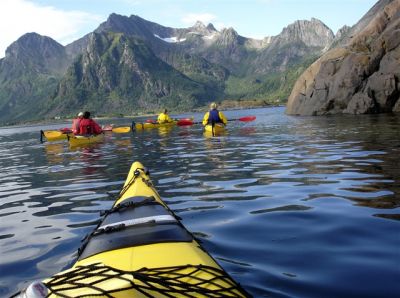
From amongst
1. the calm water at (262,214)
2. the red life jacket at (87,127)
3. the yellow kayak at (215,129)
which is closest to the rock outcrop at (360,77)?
the yellow kayak at (215,129)

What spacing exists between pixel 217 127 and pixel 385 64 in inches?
832

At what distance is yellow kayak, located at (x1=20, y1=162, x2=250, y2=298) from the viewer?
306 centimetres

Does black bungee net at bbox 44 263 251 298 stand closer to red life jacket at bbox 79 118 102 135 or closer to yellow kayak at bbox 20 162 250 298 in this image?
yellow kayak at bbox 20 162 250 298

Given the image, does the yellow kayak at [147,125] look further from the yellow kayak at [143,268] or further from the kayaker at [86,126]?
the yellow kayak at [143,268]

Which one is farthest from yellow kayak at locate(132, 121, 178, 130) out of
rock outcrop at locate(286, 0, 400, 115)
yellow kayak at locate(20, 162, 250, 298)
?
yellow kayak at locate(20, 162, 250, 298)

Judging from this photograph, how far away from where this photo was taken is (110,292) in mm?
2959

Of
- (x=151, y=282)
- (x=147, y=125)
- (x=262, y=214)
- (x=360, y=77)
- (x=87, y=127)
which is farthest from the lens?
(x=360, y=77)

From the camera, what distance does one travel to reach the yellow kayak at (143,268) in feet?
10.0

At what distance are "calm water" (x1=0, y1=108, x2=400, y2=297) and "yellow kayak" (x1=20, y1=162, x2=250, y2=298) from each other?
1113mm

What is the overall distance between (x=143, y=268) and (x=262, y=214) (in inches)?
184

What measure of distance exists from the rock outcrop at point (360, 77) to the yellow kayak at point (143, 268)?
37521 mm

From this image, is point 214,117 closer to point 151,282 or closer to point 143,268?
point 143,268

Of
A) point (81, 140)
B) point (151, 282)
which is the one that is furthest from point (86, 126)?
point (151, 282)

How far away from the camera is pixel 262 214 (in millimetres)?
7766
